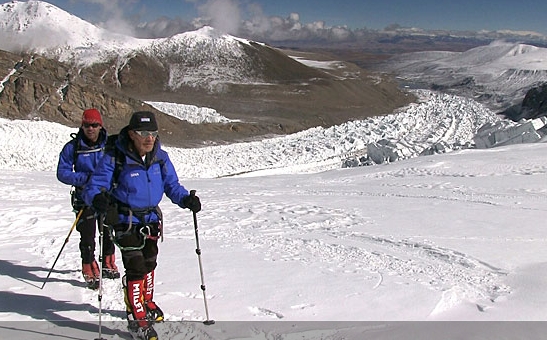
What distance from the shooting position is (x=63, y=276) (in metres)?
5.59

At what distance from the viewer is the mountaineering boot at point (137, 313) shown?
3992 millimetres

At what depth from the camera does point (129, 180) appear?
12.8 ft

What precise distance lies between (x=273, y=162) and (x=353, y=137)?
7764 millimetres

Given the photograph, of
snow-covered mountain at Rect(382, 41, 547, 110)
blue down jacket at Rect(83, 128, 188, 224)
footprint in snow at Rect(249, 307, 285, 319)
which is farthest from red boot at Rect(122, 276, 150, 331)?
snow-covered mountain at Rect(382, 41, 547, 110)

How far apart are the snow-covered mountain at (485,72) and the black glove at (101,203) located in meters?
72.2

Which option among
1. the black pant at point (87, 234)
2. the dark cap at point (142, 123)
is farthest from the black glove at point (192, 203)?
the black pant at point (87, 234)

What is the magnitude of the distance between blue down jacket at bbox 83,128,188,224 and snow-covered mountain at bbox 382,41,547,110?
Result: 7188 cm

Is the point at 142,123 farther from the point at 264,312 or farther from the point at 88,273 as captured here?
the point at 88,273

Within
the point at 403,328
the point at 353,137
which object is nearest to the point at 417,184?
the point at 403,328

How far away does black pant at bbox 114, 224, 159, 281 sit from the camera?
13.0 feet

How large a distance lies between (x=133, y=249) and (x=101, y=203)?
465 millimetres

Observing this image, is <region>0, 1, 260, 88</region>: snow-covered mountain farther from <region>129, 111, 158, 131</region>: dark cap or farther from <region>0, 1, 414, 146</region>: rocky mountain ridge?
<region>129, 111, 158, 131</region>: dark cap

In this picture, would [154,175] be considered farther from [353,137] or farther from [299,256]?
[353,137]

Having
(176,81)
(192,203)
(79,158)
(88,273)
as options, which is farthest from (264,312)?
(176,81)
